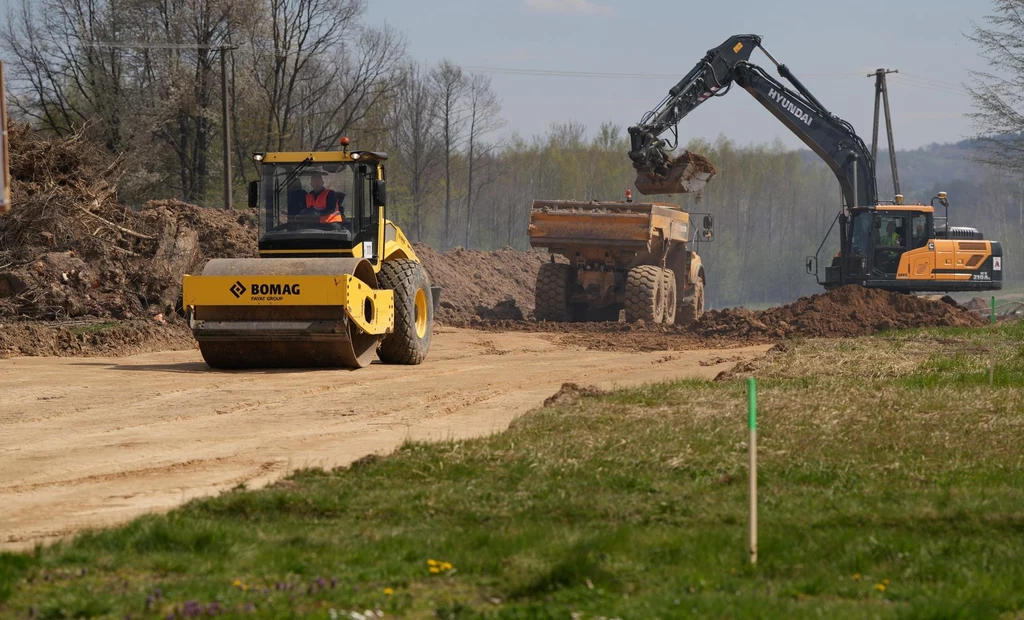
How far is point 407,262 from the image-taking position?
1803 cm

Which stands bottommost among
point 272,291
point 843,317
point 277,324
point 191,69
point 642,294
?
point 843,317

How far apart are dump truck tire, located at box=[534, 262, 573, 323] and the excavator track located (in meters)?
12.3

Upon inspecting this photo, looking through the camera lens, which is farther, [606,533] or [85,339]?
[85,339]

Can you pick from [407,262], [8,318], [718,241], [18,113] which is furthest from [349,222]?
[718,241]

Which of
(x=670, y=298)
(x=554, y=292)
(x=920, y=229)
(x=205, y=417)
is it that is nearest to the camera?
(x=205, y=417)

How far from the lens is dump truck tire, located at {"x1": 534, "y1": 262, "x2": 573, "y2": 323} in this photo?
2834 cm

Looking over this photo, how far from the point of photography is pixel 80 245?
2281 centimetres

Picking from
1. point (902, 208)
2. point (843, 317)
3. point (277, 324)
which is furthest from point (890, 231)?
point (277, 324)

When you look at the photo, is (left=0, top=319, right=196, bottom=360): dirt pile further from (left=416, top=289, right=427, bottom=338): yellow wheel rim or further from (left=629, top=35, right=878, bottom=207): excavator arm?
(left=629, top=35, right=878, bottom=207): excavator arm

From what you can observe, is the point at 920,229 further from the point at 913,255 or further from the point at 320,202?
the point at 320,202

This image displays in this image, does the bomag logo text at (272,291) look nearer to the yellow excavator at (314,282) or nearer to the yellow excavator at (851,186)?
the yellow excavator at (314,282)

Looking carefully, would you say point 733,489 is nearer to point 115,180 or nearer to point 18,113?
point 115,180

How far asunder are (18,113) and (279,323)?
1380 inches

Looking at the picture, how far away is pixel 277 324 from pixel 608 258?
13202mm
